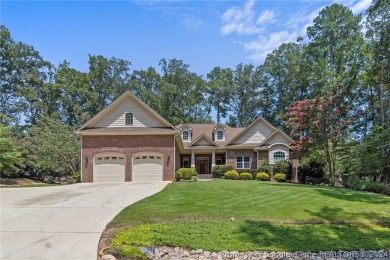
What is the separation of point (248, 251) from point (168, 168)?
1459 cm

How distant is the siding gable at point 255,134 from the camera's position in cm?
2908

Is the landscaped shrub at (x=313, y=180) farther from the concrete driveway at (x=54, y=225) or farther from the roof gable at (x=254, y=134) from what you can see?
the concrete driveway at (x=54, y=225)

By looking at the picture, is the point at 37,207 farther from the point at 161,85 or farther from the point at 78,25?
the point at 161,85

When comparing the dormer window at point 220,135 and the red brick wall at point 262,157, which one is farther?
the dormer window at point 220,135

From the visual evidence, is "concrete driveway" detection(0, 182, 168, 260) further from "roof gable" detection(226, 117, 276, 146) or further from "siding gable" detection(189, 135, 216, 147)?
"roof gable" detection(226, 117, 276, 146)

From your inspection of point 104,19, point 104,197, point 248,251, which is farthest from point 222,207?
point 104,19

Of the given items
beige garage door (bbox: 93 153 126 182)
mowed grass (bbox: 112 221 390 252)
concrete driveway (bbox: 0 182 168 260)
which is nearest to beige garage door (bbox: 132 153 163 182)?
beige garage door (bbox: 93 153 126 182)

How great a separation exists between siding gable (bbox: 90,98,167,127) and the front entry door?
10.7 m

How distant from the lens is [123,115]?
70.6 feet

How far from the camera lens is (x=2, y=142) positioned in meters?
18.0

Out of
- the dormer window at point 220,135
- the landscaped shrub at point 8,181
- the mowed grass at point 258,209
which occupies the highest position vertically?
the dormer window at point 220,135

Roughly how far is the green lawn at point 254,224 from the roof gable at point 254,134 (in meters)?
18.5

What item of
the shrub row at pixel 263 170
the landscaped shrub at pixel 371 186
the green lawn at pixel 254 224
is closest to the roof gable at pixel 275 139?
the shrub row at pixel 263 170

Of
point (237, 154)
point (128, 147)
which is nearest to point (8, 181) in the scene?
point (128, 147)
